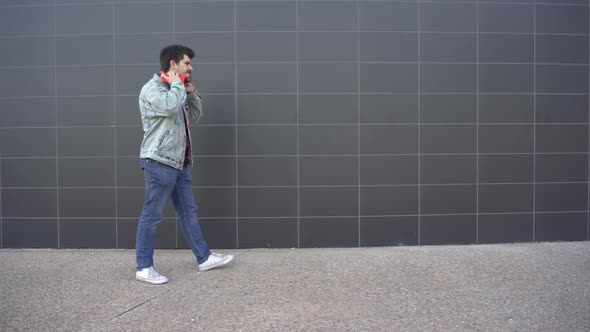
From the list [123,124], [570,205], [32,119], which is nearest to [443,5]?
[570,205]

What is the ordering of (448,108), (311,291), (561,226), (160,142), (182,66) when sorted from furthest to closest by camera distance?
1. (561,226)
2. (448,108)
3. (182,66)
4. (160,142)
5. (311,291)

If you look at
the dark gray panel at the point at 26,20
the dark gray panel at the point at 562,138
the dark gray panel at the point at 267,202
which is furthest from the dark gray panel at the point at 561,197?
the dark gray panel at the point at 26,20

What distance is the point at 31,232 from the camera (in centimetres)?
488

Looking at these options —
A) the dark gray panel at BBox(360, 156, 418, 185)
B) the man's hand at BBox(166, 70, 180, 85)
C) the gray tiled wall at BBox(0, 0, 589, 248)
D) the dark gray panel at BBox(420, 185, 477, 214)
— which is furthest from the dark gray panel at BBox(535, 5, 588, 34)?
the man's hand at BBox(166, 70, 180, 85)

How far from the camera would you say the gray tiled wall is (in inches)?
188

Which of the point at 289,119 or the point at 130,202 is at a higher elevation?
the point at 289,119

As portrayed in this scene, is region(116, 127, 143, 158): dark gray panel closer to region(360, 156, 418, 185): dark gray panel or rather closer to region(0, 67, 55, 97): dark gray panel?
region(0, 67, 55, 97): dark gray panel

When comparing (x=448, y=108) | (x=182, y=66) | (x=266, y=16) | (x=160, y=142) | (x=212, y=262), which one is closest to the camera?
(x=160, y=142)

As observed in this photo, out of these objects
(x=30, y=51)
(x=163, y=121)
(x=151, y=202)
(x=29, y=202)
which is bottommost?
(x=29, y=202)

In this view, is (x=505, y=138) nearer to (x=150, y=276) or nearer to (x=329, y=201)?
(x=329, y=201)

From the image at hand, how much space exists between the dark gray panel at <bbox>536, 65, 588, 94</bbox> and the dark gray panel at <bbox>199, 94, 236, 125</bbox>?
3.29 metres

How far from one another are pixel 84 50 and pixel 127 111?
31.4 inches

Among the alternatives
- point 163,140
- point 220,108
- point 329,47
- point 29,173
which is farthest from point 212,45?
point 29,173

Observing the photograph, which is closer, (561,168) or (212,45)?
(212,45)
